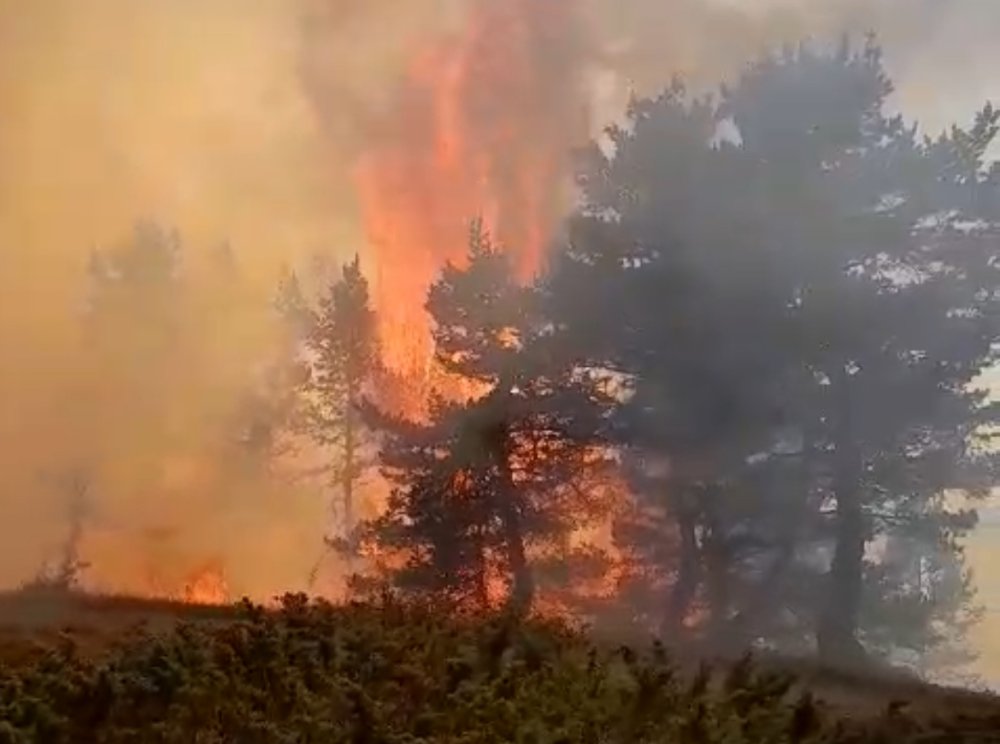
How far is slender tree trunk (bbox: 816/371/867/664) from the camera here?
17.4 metres

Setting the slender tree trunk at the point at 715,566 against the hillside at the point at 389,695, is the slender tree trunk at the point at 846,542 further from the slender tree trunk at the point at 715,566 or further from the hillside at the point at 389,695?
the hillside at the point at 389,695

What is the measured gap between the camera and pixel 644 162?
18.8 meters

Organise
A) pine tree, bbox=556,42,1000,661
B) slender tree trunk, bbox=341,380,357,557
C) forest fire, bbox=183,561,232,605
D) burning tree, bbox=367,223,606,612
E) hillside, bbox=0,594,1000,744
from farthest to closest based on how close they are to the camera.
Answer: slender tree trunk, bbox=341,380,357,557
forest fire, bbox=183,561,232,605
burning tree, bbox=367,223,606,612
pine tree, bbox=556,42,1000,661
hillside, bbox=0,594,1000,744

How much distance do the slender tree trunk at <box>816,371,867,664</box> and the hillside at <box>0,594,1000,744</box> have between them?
20.9ft

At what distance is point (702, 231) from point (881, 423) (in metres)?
3.45

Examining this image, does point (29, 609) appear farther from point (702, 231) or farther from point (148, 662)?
point (702, 231)

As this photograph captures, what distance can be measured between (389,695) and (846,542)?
35.3 ft

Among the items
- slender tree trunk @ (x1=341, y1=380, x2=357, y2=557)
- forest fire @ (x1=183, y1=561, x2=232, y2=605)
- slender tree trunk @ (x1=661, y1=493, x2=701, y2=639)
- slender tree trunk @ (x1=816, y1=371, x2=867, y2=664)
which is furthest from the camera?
slender tree trunk @ (x1=341, y1=380, x2=357, y2=557)

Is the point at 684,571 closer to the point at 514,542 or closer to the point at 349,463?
the point at 514,542

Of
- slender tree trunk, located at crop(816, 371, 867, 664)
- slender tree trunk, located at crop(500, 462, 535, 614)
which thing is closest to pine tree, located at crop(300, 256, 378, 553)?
slender tree trunk, located at crop(500, 462, 535, 614)

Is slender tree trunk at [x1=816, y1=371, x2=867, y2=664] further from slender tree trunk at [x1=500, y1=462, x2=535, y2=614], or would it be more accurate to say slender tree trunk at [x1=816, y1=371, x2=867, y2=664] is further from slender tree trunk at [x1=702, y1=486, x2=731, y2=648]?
slender tree trunk at [x1=500, y1=462, x2=535, y2=614]

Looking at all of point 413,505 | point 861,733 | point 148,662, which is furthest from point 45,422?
point 861,733

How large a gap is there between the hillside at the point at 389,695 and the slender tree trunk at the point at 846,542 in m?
6.37

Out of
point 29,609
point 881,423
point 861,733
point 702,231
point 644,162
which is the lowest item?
point 861,733
